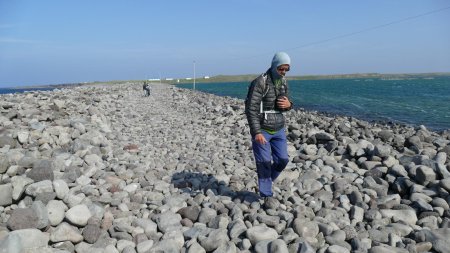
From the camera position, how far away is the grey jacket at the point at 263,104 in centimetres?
458

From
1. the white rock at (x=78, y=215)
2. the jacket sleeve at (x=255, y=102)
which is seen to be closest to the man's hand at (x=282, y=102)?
the jacket sleeve at (x=255, y=102)

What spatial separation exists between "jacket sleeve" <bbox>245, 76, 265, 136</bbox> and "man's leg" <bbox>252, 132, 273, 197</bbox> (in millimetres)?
222

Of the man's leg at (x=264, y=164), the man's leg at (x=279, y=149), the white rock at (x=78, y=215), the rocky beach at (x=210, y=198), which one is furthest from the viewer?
the man's leg at (x=279, y=149)

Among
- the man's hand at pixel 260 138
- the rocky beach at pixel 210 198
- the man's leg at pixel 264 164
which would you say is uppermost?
the man's hand at pixel 260 138

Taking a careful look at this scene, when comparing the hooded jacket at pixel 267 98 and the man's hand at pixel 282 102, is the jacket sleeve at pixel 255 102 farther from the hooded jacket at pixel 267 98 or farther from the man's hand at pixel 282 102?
the man's hand at pixel 282 102

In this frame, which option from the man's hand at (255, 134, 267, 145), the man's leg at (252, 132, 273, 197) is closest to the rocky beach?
the man's leg at (252, 132, 273, 197)

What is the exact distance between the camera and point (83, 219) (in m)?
4.12

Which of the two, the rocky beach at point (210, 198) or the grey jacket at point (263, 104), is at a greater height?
the grey jacket at point (263, 104)

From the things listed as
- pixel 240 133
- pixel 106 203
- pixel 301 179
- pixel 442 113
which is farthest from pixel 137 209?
pixel 442 113

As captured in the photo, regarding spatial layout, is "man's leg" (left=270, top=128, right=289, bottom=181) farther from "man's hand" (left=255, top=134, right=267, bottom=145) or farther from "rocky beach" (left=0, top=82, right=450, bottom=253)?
"rocky beach" (left=0, top=82, right=450, bottom=253)

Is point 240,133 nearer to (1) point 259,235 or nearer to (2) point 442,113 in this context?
(1) point 259,235

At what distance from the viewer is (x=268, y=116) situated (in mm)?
4695

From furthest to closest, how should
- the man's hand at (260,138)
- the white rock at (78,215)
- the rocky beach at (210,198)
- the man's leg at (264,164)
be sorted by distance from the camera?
the man's leg at (264,164) < the man's hand at (260,138) < the white rock at (78,215) < the rocky beach at (210,198)

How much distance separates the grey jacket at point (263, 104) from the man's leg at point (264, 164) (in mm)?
181
